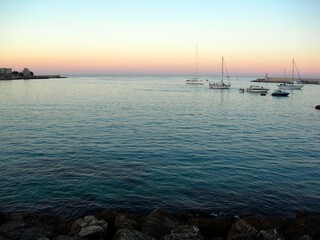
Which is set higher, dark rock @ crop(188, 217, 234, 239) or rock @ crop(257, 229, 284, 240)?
rock @ crop(257, 229, 284, 240)

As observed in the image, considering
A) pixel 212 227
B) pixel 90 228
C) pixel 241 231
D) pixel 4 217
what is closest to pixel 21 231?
pixel 4 217

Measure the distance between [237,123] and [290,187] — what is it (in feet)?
81.1

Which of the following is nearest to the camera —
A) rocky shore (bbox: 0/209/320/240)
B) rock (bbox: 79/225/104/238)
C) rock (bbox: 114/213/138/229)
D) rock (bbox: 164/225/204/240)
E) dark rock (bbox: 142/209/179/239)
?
rock (bbox: 164/225/204/240)

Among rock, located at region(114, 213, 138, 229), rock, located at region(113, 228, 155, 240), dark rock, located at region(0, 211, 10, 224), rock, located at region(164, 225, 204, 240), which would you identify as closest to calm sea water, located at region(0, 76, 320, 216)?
dark rock, located at region(0, 211, 10, 224)

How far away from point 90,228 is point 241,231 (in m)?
5.94

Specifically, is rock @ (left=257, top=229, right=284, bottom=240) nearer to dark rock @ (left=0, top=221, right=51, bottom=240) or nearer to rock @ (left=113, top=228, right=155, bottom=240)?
rock @ (left=113, top=228, right=155, bottom=240)

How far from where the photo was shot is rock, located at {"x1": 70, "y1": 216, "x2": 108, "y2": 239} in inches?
471

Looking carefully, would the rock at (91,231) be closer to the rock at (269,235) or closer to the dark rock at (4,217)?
the dark rock at (4,217)

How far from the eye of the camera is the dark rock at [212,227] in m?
12.8

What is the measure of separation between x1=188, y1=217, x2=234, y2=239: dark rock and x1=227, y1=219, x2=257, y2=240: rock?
540 millimetres

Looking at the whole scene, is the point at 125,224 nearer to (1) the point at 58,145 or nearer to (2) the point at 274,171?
(2) the point at 274,171

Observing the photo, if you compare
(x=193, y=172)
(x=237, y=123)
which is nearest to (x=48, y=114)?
(x=237, y=123)

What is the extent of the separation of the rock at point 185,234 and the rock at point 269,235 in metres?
2.29

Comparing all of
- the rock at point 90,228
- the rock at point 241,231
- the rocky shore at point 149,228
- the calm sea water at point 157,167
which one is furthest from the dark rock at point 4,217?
the rock at point 241,231
